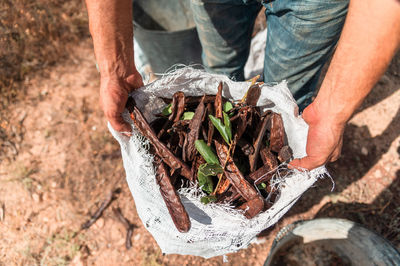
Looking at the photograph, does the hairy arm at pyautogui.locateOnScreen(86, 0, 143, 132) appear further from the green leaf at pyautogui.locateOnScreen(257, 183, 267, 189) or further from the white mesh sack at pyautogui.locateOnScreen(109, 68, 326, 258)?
the green leaf at pyautogui.locateOnScreen(257, 183, 267, 189)

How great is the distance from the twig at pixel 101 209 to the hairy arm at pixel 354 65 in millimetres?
1790

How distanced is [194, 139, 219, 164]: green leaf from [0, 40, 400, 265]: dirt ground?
3.95 ft

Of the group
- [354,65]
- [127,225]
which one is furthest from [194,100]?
[127,225]

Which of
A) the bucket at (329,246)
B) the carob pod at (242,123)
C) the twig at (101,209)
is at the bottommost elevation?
the twig at (101,209)

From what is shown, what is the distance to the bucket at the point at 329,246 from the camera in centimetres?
185

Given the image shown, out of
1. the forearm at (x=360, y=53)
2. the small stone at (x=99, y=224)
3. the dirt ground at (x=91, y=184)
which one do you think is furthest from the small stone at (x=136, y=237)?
the forearm at (x=360, y=53)

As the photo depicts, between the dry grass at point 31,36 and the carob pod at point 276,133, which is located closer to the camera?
the carob pod at point 276,133

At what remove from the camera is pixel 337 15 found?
139 cm

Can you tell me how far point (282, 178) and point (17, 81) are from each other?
9.06 ft

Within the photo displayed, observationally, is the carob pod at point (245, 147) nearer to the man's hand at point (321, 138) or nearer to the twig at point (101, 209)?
the man's hand at point (321, 138)

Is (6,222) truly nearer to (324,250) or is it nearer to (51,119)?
(51,119)

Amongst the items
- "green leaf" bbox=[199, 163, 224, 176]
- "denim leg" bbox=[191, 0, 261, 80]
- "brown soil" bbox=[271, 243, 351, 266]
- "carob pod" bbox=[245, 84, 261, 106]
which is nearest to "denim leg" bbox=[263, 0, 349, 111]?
"denim leg" bbox=[191, 0, 261, 80]

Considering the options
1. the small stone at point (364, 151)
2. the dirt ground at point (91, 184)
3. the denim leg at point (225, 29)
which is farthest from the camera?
the small stone at point (364, 151)

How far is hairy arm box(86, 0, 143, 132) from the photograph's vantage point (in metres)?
1.23
